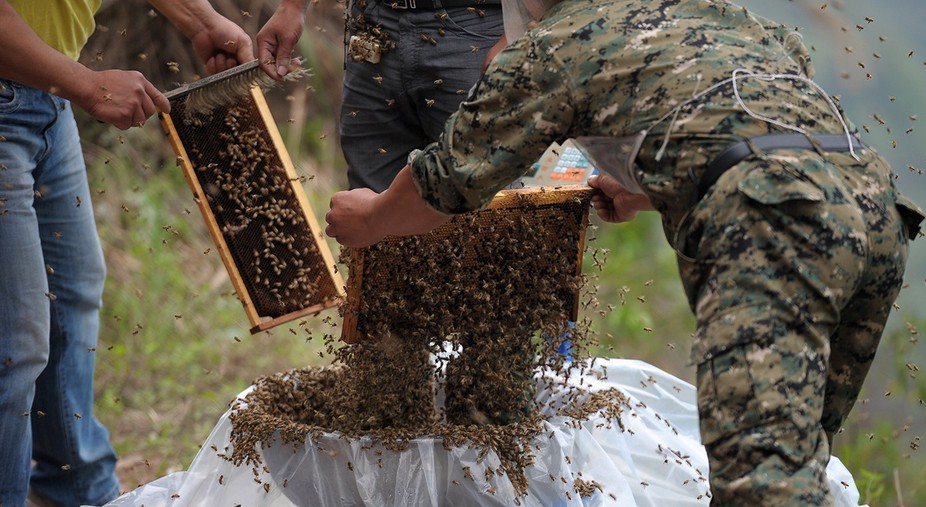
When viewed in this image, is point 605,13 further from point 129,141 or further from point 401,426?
point 129,141

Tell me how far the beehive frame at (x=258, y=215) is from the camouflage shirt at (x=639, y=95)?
101 cm

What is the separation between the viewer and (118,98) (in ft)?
8.92

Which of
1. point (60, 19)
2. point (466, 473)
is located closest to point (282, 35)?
point (60, 19)

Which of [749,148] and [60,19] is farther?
[60,19]

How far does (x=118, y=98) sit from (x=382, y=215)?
0.93 meters

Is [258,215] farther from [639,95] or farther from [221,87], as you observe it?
[639,95]

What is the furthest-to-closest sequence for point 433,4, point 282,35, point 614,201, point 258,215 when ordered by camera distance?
point 282,35
point 258,215
point 433,4
point 614,201

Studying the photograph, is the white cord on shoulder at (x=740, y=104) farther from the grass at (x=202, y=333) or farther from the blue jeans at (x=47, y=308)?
the blue jeans at (x=47, y=308)

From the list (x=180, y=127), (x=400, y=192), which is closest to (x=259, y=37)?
(x=180, y=127)

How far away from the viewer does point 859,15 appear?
3674 millimetres

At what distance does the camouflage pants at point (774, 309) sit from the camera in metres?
1.81

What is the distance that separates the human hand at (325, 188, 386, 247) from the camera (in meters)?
2.40

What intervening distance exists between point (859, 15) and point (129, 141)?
4.24m

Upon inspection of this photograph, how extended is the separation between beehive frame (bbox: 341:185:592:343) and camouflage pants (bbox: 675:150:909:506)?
87 centimetres
